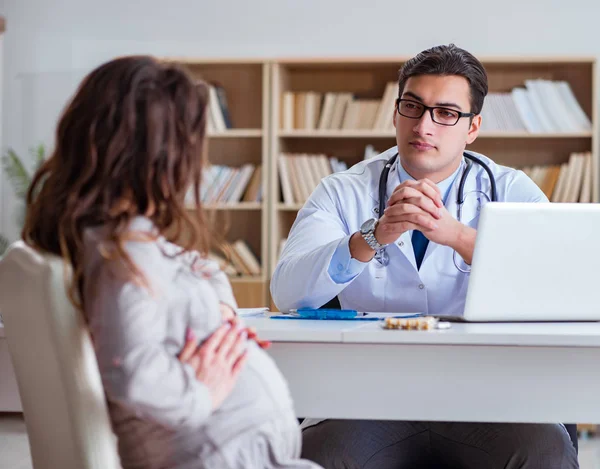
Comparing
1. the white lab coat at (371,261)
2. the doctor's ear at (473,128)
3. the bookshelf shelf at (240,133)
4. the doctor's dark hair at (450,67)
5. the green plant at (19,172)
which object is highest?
the doctor's dark hair at (450,67)

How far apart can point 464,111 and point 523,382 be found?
2.99ft

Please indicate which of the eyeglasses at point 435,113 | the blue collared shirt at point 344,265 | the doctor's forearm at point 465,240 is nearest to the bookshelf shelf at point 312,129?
the eyeglasses at point 435,113

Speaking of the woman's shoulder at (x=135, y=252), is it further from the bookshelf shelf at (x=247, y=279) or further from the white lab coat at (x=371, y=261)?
the bookshelf shelf at (x=247, y=279)

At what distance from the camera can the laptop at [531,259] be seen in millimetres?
1536

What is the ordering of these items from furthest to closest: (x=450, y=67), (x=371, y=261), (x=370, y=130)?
(x=370, y=130), (x=450, y=67), (x=371, y=261)

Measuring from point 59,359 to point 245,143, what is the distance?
356 centimetres

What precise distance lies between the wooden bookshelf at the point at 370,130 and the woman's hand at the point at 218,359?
10.5ft

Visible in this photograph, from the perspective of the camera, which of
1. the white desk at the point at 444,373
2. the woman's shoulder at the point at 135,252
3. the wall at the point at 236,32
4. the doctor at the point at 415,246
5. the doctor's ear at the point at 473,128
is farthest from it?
the wall at the point at 236,32

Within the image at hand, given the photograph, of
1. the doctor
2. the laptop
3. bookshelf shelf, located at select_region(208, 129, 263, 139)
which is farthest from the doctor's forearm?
bookshelf shelf, located at select_region(208, 129, 263, 139)

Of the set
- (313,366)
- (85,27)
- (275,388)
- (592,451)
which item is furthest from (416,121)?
(85,27)

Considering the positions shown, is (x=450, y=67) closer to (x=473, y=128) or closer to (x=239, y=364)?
(x=473, y=128)

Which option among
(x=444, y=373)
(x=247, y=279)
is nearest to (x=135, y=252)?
(x=444, y=373)

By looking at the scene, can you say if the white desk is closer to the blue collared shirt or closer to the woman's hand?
the woman's hand

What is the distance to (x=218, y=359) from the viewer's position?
1.14 meters
